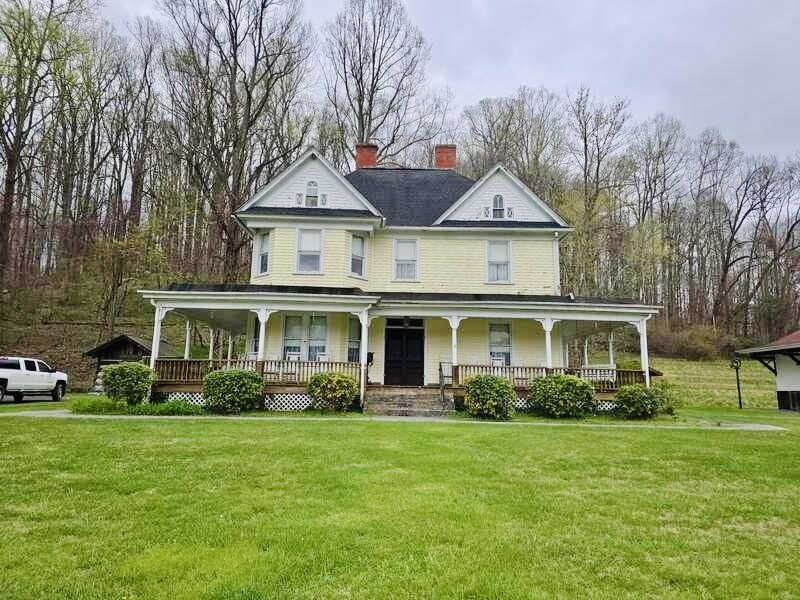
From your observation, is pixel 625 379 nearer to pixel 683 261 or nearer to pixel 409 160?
pixel 409 160

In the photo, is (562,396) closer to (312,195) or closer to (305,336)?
(305,336)

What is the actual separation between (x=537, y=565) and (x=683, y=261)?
40509mm

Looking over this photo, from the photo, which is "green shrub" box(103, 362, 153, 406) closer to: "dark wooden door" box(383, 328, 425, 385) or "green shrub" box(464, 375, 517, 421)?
"dark wooden door" box(383, 328, 425, 385)

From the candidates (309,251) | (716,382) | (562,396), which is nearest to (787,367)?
(716,382)

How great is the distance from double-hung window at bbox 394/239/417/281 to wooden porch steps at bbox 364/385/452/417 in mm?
4569

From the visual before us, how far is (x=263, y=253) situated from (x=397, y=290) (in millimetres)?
5260

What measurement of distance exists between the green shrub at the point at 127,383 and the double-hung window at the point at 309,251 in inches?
246

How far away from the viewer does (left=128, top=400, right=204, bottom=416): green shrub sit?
564 inches

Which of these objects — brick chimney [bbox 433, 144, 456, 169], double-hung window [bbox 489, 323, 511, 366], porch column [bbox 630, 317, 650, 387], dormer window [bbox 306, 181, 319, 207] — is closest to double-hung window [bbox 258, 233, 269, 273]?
dormer window [bbox 306, 181, 319, 207]

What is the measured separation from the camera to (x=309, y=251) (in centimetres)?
1883

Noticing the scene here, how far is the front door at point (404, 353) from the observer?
746 inches

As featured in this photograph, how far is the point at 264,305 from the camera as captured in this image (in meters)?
16.4

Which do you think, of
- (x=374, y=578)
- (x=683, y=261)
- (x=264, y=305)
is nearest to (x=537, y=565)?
(x=374, y=578)

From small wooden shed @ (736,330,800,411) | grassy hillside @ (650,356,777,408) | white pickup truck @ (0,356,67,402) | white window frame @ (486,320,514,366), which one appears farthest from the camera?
grassy hillside @ (650,356,777,408)
